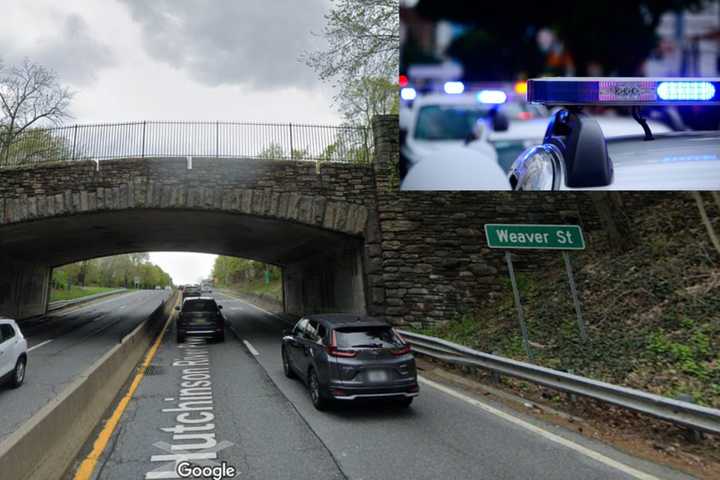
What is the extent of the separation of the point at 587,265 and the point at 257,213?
9.84m

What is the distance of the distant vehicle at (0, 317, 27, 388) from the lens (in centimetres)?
971

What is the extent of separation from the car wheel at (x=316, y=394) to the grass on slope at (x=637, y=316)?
435 cm

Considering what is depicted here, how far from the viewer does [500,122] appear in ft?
34.7

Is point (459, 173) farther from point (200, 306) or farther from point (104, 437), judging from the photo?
point (200, 306)

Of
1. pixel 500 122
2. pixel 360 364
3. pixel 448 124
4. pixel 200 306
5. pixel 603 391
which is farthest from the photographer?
pixel 200 306

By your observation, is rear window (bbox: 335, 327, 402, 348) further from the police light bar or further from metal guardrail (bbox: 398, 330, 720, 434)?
the police light bar

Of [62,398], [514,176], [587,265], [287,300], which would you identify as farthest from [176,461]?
[287,300]

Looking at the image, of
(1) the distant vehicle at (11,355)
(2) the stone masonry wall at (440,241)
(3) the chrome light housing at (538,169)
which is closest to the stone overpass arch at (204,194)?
(2) the stone masonry wall at (440,241)

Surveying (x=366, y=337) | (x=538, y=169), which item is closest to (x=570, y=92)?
(x=538, y=169)

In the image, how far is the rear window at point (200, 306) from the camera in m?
18.6

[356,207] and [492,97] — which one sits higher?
[492,97]

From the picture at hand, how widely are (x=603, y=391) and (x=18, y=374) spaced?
34.1 feet

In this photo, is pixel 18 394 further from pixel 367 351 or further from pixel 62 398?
pixel 367 351

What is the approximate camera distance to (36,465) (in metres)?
4.67
